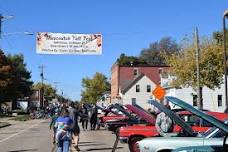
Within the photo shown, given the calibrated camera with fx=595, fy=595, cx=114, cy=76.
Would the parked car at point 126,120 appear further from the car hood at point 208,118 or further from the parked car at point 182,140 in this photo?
the car hood at point 208,118

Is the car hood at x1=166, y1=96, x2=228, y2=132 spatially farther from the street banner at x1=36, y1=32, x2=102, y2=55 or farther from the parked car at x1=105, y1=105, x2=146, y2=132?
the street banner at x1=36, y1=32, x2=102, y2=55

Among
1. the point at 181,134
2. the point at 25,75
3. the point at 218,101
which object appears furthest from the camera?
the point at 25,75

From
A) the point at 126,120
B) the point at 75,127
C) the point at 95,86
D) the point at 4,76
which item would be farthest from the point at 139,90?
the point at 75,127

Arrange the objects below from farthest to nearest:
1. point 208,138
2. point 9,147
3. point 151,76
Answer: point 151,76, point 9,147, point 208,138

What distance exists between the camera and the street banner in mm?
35344

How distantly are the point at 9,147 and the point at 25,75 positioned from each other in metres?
109

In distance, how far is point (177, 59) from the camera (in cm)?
5644

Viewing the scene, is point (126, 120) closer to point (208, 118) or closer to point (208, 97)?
point (208, 118)

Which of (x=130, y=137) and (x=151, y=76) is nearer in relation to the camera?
(x=130, y=137)

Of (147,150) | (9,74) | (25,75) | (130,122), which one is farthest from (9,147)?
(25,75)

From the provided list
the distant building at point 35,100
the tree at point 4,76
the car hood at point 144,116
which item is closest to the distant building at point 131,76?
the distant building at point 35,100

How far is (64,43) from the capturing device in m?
35.3

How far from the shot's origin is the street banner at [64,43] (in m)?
35.3

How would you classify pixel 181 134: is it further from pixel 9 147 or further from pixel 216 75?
pixel 216 75
